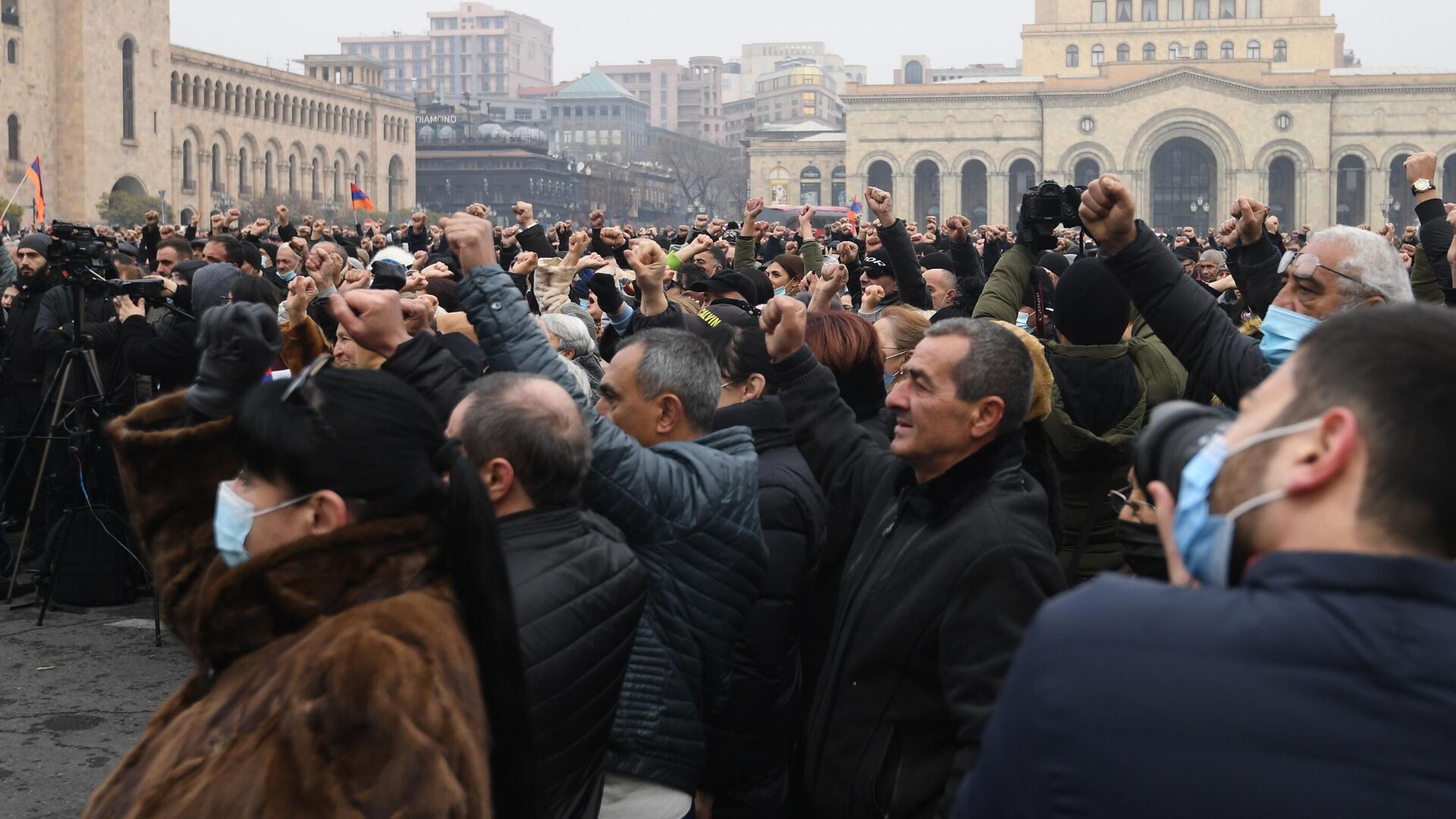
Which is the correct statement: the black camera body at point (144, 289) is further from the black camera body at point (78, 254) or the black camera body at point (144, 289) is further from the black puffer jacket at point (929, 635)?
the black puffer jacket at point (929, 635)

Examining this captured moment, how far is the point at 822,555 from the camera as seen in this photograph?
3.98m

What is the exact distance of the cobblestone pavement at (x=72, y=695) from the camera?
5.09 m

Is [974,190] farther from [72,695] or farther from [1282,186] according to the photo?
[72,695]

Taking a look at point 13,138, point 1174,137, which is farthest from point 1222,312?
point 1174,137

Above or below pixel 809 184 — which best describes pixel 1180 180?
below

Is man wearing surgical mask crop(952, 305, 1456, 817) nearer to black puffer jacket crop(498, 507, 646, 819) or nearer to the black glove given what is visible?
black puffer jacket crop(498, 507, 646, 819)

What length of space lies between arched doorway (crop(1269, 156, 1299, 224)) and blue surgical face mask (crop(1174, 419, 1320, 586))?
7081 centimetres

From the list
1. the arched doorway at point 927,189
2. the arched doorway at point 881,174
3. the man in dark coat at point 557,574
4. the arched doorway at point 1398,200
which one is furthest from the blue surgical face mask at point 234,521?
the arched doorway at point 881,174

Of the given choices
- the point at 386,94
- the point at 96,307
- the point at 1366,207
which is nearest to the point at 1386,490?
the point at 96,307

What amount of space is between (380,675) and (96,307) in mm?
7334

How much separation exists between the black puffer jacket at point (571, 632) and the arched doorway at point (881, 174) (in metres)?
70.0

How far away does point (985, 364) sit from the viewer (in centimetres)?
312

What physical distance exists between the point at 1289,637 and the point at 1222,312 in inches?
88.4

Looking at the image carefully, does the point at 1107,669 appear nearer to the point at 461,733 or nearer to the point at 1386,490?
the point at 1386,490
